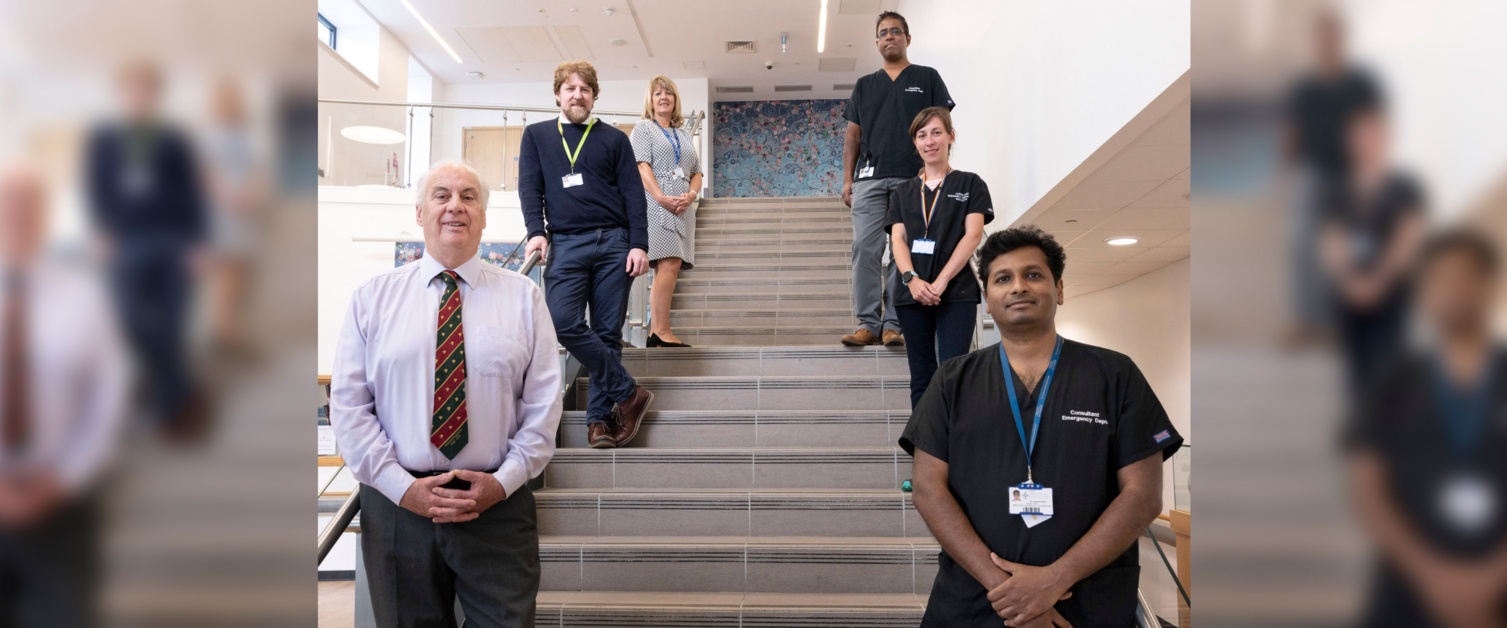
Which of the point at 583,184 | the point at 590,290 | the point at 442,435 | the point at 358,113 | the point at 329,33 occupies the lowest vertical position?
the point at 442,435

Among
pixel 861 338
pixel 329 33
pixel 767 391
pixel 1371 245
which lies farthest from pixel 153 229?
pixel 329 33

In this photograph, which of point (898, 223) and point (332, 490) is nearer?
point (332, 490)

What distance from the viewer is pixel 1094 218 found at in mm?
6375

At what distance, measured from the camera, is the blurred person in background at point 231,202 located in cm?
16

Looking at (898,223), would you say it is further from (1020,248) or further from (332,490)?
(332,490)

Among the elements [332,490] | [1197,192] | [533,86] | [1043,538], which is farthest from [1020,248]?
[533,86]

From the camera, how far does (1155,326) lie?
33.7 ft

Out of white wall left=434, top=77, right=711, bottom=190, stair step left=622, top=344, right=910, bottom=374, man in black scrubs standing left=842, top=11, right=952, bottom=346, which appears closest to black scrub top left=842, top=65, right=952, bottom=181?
man in black scrubs standing left=842, top=11, right=952, bottom=346

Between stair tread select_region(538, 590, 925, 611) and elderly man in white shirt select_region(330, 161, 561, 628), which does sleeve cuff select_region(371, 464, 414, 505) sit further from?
stair tread select_region(538, 590, 925, 611)

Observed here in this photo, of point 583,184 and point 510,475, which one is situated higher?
point 583,184

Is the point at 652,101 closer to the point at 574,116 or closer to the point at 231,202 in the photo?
the point at 574,116

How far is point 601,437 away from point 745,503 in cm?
78

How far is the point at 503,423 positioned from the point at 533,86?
13793 millimetres

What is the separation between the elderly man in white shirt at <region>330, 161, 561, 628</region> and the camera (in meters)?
2.15
